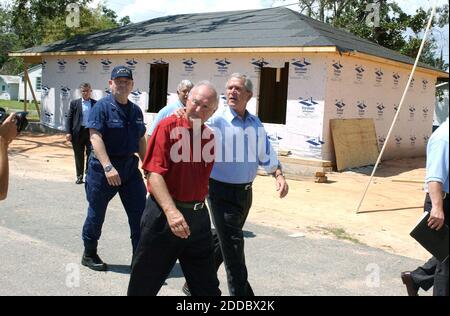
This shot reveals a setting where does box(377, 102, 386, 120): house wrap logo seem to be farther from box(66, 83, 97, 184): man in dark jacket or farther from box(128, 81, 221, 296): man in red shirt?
box(128, 81, 221, 296): man in red shirt

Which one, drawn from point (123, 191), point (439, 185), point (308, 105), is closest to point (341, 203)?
point (308, 105)

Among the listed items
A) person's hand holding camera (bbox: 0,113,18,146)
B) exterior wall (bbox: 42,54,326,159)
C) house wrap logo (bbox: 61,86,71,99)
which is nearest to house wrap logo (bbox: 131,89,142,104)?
exterior wall (bbox: 42,54,326,159)

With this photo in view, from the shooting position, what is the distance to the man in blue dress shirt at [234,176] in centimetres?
419

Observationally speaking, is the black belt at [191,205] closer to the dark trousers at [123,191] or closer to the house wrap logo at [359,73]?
the dark trousers at [123,191]

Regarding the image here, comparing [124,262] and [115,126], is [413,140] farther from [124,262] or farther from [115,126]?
[115,126]

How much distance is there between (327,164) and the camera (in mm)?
12766

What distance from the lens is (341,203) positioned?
9.47 m

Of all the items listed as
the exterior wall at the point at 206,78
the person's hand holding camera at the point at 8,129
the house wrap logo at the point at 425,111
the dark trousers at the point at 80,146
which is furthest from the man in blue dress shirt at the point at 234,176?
the house wrap logo at the point at 425,111

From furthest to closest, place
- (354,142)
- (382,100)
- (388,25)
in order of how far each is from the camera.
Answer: (388,25) < (382,100) < (354,142)

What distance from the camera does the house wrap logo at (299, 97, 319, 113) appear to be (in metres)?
13.1

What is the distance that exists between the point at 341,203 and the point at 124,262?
→ 16.3 feet

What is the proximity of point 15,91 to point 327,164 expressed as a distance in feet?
210
